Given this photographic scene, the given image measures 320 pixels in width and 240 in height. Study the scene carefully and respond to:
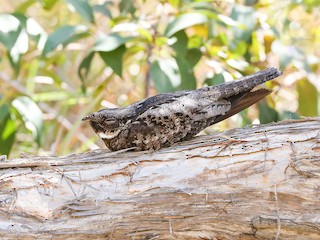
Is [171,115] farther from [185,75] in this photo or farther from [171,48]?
[171,48]

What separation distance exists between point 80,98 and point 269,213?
224 centimetres

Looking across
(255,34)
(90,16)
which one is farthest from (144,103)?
(255,34)

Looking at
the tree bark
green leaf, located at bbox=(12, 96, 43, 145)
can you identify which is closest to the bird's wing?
the tree bark

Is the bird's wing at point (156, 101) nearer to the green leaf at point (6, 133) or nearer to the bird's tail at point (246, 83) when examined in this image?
the bird's tail at point (246, 83)

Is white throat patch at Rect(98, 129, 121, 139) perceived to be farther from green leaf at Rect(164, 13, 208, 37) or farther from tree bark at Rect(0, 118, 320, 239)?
green leaf at Rect(164, 13, 208, 37)

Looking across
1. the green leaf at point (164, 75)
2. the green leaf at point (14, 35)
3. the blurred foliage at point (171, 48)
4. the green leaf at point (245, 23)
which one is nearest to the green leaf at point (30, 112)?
the blurred foliage at point (171, 48)

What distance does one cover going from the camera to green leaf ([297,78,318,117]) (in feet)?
10.7

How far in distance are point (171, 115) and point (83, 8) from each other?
1.20m

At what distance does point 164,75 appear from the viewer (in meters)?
3.06

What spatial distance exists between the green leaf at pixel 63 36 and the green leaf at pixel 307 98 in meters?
1.12

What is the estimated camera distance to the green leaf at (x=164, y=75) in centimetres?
302

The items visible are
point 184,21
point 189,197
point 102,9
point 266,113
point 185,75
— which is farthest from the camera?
point 102,9

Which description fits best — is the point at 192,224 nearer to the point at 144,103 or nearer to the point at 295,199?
the point at 295,199

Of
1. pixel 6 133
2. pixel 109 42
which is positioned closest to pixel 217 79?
pixel 109 42
